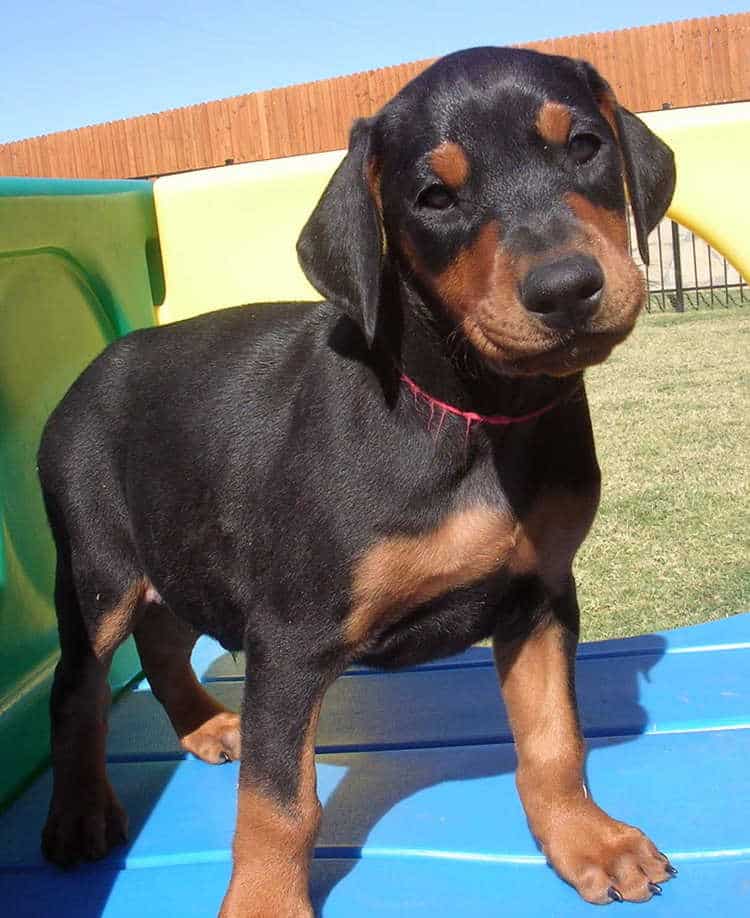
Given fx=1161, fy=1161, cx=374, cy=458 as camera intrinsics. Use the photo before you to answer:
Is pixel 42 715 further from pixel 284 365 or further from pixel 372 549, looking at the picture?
pixel 372 549

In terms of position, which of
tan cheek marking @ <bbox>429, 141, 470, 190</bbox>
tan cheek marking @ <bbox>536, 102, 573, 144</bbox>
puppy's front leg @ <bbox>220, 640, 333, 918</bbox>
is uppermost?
tan cheek marking @ <bbox>536, 102, 573, 144</bbox>

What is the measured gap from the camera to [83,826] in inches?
130

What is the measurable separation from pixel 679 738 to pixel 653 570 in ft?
7.48

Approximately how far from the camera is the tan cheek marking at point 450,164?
2.60 metres

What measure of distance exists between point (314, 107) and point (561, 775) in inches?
824

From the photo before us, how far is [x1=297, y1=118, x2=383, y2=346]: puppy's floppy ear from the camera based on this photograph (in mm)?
2678

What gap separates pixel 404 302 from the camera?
9.41ft

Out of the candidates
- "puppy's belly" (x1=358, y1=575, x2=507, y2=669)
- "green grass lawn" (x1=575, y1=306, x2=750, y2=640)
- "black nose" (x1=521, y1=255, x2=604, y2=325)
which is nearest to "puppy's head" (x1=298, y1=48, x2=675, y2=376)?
"black nose" (x1=521, y1=255, x2=604, y2=325)

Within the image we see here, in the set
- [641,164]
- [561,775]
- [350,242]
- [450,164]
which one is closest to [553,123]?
[450,164]

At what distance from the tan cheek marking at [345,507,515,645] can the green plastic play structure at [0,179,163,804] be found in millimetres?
1689

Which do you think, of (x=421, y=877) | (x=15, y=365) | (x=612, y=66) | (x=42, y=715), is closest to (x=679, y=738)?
(x=421, y=877)

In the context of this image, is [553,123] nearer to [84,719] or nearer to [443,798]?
[443,798]

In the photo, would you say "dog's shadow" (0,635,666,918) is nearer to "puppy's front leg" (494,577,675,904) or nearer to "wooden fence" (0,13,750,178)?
"puppy's front leg" (494,577,675,904)

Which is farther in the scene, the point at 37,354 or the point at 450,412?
the point at 37,354
